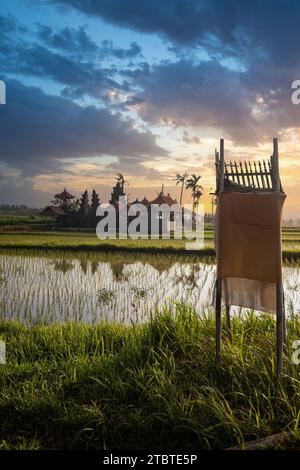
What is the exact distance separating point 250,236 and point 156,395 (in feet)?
4.74

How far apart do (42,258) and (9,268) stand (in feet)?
6.52

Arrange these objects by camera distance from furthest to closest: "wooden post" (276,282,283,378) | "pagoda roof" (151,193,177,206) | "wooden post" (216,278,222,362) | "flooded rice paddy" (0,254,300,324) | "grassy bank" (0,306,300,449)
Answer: "pagoda roof" (151,193,177,206)
"flooded rice paddy" (0,254,300,324)
"wooden post" (216,278,222,362)
"wooden post" (276,282,283,378)
"grassy bank" (0,306,300,449)

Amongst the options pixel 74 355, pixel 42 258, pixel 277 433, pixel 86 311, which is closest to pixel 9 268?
pixel 42 258

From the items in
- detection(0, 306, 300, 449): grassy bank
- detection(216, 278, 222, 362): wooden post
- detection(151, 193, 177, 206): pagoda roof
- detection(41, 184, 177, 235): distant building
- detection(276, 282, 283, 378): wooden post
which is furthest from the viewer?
detection(151, 193, 177, 206): pagoda roof

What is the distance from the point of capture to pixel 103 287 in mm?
8719

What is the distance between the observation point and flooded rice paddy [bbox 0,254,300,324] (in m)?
6.94

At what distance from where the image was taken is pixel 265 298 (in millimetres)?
3889

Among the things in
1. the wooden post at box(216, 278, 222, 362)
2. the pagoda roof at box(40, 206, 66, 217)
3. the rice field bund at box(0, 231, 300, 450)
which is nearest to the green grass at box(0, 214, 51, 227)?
the pagoda roof at box(40, 206, 66, 217)

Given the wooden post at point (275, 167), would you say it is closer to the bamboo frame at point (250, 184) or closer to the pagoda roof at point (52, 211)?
the bamboo frame at point (250, 184)

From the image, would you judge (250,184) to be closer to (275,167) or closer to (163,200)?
(275,167)

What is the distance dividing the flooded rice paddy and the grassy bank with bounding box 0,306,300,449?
0.74 metres

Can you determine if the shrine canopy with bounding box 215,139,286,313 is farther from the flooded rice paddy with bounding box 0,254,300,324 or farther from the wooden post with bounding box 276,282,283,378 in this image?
the flooded rice paddy with bounding box 0,254,300,324

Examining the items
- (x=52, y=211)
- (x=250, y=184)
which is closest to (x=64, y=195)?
(x=52, y=211)

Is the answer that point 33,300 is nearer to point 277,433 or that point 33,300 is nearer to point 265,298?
point 265,298
